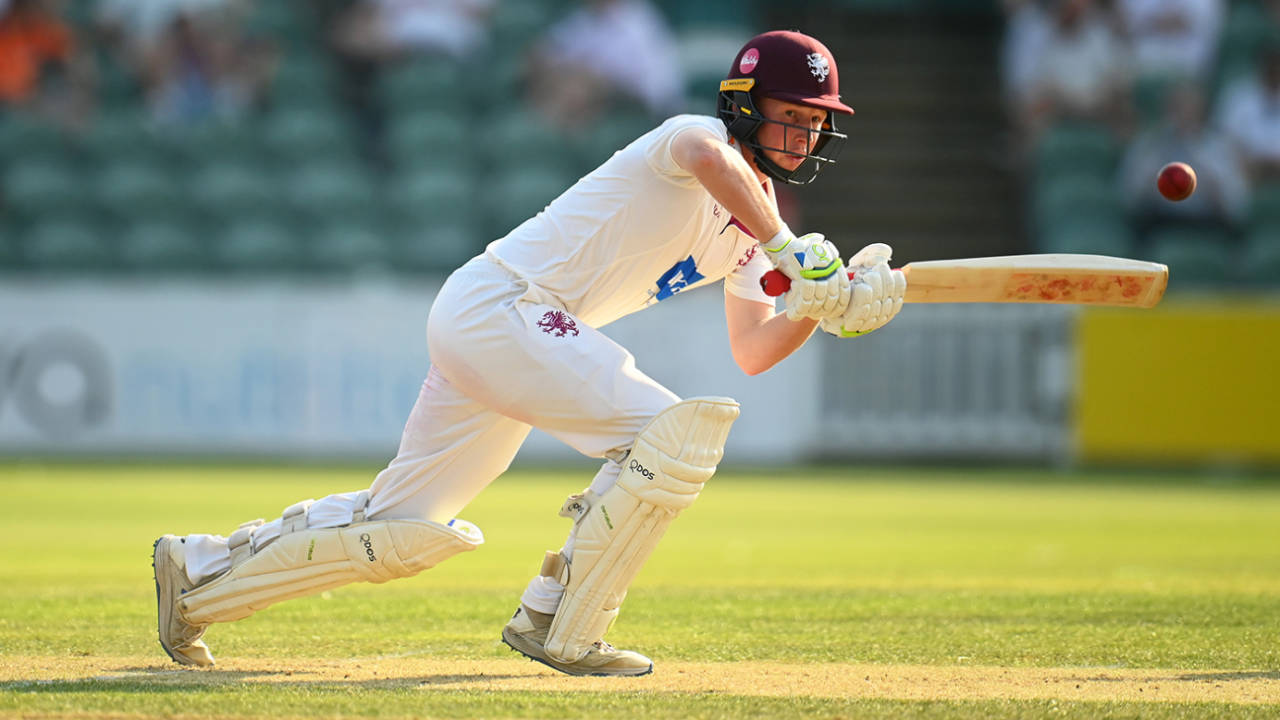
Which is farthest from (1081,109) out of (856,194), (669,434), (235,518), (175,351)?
(669,434)

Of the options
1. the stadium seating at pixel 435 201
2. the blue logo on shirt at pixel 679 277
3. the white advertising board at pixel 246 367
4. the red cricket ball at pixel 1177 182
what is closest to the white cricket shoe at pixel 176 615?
the blue logo on shirt at pixel 679 277

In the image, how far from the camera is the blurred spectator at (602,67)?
560 inches

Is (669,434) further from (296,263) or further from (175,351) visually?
(296,263)

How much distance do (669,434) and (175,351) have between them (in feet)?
30.4

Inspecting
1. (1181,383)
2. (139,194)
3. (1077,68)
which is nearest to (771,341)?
(1181,383)

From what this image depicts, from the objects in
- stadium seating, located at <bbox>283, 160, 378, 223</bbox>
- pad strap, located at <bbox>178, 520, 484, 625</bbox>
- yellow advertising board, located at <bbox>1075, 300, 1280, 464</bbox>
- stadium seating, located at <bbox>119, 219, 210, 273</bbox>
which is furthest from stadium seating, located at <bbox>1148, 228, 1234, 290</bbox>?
pad strap, located at <bbox>178, 520, 484, 625</bbox>

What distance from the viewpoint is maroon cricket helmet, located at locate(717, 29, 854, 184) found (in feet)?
13.0

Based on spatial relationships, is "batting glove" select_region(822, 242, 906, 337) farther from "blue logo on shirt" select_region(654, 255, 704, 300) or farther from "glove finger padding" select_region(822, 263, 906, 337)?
"blue logo on shirt" select_region(654, 255, 704, 300)

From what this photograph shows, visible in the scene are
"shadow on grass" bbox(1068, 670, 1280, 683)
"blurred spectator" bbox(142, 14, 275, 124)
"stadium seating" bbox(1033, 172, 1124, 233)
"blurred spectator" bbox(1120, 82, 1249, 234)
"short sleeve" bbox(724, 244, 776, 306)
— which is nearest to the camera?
"shadow on grass" bbox(1068, 670, 1280, 683)

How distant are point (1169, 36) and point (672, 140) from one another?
1187 centimetres

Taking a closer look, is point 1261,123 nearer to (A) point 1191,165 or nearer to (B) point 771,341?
(A) point 1191,165

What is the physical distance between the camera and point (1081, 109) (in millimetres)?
14445

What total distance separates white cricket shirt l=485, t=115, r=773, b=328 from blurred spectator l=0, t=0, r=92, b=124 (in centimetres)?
1179

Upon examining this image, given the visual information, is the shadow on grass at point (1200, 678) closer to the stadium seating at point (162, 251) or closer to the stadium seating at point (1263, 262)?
the stadium seating at point (1263, 262)
